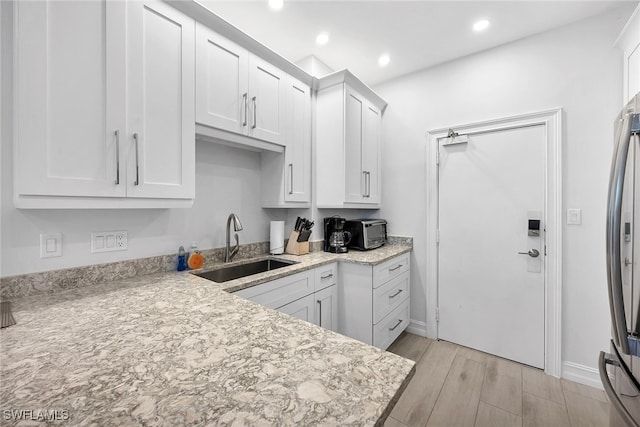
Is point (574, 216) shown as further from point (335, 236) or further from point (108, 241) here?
point (108, 241)

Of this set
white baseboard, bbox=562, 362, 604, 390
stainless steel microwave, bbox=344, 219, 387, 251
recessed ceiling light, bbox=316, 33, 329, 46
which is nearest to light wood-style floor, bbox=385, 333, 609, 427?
white baseboard, bbox=562, 362, 604, 390

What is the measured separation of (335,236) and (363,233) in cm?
27

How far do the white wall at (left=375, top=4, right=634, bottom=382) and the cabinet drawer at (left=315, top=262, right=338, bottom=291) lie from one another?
1.75 m

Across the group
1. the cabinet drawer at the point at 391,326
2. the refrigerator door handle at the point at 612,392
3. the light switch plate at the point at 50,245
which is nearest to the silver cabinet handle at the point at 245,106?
the light switch plate at the point at 50,245

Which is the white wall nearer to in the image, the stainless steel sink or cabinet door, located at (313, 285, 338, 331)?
cabinet door, located at (313, 285, 338, 331)

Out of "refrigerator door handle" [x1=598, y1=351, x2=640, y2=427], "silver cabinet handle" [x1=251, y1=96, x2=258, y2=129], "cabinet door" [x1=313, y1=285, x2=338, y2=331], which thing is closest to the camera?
"refrigerator door handle" [x1=598, y1=351, x2=640, y2=427]

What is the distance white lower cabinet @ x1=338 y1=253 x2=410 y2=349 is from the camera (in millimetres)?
1999

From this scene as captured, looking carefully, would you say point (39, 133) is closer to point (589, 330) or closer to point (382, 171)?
point (382, 171)

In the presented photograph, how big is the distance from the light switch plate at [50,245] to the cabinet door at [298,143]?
1346mm

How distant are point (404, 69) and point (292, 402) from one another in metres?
2.95

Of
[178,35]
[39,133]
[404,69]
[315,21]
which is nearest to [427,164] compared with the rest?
[404,69]

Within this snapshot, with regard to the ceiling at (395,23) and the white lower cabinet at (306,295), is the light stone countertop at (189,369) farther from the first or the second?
the ceiling at (395,23)

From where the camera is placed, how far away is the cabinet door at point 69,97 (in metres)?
0.96

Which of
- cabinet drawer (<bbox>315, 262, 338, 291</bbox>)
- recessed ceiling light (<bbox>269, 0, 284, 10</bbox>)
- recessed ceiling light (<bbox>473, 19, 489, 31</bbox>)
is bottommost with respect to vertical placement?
cabinet drawer (<bbox>315, 262, 338, 291</bbox>)
